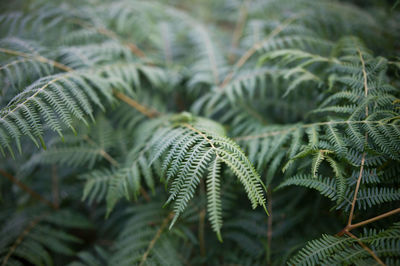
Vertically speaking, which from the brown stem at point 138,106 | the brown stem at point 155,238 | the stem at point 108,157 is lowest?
the brown stem at point 155,238

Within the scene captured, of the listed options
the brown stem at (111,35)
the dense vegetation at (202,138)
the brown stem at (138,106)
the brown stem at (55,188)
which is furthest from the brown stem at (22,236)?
the brown stem at (111,35)

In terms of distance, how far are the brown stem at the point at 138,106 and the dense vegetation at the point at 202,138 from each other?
0.8 inches

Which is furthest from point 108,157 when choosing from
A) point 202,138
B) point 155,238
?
point 202,138

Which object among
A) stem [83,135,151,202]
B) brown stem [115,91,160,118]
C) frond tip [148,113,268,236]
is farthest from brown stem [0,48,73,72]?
frond tip [148,113,268,236]

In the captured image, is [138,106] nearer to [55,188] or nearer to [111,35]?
[111,35]

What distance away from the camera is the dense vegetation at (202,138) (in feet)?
3.61

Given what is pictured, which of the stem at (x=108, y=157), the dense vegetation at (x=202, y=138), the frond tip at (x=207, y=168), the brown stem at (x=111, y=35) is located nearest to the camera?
the frond tip at (x=207, y=168)

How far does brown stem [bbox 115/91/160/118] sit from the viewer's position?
1.95m

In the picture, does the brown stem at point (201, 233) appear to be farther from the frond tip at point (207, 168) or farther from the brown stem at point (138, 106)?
the brown stem at point (138, 106)

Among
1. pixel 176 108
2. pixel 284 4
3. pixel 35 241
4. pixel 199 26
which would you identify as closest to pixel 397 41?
pixel 284 4

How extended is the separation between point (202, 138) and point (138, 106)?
3.46 feet

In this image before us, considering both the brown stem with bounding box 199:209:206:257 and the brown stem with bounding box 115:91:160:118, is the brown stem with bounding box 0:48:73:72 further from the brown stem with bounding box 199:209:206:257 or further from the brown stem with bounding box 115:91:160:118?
the brown stem with bounding box 199:209:206:257

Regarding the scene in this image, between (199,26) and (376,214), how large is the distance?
2.13 meters

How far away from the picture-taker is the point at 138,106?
2.01 meters
